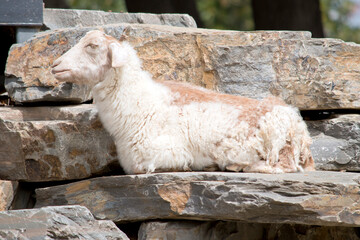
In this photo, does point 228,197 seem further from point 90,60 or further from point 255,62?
point 255,62

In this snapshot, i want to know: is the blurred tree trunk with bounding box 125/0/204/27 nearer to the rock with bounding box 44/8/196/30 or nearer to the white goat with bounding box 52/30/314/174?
the rock with bounding box 44/8/196/30

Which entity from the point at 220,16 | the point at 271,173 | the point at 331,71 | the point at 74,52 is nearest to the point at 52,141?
the point at 74,52

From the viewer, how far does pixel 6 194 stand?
6.38 meters

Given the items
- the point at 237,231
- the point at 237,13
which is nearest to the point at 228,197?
the point at 237,231

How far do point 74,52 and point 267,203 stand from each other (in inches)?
88.5

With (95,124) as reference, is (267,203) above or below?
below

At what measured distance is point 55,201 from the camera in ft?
20.4

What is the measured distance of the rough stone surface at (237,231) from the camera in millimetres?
5652

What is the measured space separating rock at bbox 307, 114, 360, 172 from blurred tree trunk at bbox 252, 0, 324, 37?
4.68m

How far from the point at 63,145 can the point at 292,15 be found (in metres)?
6.41

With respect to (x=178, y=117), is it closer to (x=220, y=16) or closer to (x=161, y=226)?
(x=161, y=226)

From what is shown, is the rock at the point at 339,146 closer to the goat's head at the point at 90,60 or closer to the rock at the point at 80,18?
the goat's head at the point at 90,60

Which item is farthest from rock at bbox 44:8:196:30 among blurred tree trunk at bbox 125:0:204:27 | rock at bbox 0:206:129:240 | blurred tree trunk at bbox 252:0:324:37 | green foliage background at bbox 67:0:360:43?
green foliage background at bbox 67:0:360:43

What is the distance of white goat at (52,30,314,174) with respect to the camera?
5.80m
